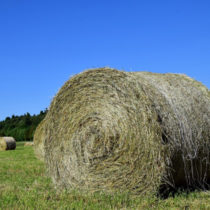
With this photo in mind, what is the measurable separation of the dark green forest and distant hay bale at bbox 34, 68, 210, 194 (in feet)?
101

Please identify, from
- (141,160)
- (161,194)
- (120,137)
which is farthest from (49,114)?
(161,194)

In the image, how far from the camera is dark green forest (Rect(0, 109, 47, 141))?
38406 mm

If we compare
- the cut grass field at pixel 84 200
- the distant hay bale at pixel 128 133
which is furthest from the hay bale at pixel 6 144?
the cut grass field at pixel 84 200

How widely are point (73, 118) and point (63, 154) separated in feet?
2.28

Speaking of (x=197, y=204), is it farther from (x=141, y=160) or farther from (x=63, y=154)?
(x=63, y=154)

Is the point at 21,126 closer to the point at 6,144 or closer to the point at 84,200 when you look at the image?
the point at 6,144

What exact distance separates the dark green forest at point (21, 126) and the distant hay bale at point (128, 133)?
101 feet

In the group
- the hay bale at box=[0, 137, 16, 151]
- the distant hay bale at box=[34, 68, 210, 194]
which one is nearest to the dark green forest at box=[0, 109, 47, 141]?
the hay bale at box=[0, 137, 16, 151]

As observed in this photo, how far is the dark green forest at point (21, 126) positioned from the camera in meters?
38.4

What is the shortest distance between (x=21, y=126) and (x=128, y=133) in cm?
3738

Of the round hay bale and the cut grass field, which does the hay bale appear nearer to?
the round hay bale

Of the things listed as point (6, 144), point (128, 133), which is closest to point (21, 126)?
point (6, 144)

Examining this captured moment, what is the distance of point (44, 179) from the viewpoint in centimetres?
747

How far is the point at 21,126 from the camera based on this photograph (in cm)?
4162
